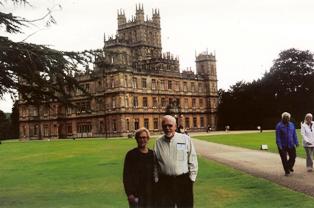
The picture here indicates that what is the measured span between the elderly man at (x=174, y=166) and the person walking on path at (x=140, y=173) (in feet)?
0.56

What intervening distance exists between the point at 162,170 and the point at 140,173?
12.5 inches

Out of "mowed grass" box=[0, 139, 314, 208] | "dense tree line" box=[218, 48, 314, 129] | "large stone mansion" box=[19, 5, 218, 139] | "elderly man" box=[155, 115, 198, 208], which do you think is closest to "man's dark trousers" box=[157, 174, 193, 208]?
"elderly man" box=[155, 115, 198, 208]

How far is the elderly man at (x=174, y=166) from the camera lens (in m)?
6.29

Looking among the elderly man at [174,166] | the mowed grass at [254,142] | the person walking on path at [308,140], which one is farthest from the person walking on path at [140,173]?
the mowed grass at [254,142]

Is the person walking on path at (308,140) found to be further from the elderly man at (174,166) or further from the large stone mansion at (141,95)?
the large stone mansion at (141,95)

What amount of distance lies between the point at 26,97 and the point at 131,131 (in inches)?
2165

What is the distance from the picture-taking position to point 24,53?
918cm

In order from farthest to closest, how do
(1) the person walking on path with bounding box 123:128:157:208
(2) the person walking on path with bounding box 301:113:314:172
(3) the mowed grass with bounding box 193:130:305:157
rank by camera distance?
1. (3) the mowed grass with bounding box 193:130:305:157
2. (2) the person walking on path with bounding box 301:113:314:172
3. (1) the person walking on path with bounding box 123:128:157:208

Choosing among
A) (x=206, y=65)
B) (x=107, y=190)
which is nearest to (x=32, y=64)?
(x=107, y=190)

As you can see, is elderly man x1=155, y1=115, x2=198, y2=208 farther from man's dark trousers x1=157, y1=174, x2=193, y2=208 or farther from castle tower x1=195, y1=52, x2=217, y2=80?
castle tower x1=195, y1=52, x2=217, y2=80

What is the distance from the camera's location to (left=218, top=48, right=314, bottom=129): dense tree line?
6494 cm

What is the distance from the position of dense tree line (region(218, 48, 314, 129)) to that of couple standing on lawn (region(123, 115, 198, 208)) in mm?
60029

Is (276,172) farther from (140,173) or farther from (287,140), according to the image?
(140,173)

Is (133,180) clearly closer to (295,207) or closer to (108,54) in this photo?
(295,207)
